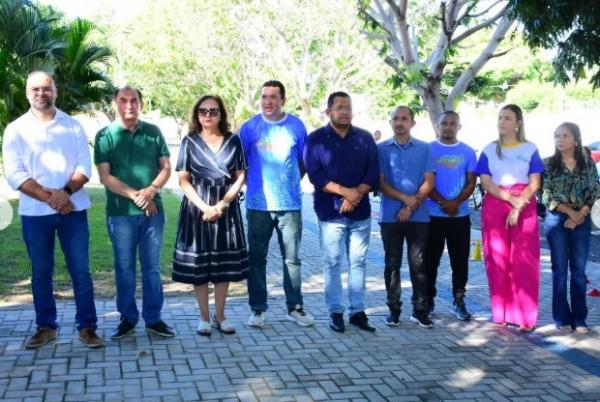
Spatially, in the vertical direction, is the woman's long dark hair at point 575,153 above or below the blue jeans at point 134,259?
above

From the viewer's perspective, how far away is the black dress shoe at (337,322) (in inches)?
235

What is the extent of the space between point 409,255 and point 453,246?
484mm

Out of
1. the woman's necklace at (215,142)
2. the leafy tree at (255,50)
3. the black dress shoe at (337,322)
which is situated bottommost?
the black dress shoe at (337,322)

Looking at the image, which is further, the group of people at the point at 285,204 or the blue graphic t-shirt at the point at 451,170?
the blue graphic t-shirt at the point at 451,170

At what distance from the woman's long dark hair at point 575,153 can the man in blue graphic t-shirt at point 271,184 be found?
221 cm

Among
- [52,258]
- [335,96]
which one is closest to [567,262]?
[335,96]

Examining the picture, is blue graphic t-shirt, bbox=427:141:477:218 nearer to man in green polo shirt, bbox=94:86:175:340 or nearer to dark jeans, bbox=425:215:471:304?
dark jeans, bbox=425:215:471:304

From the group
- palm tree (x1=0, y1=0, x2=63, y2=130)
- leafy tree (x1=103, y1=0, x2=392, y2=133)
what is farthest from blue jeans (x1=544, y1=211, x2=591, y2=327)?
leafy tree (x1=103, y1=0, x2=392, y2=133)

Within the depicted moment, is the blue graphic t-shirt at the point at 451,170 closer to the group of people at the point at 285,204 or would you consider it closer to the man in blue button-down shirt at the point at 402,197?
the group of people at the point at 285,204

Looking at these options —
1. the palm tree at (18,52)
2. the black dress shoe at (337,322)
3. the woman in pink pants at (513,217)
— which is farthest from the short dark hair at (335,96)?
the palm tree at (18,52)

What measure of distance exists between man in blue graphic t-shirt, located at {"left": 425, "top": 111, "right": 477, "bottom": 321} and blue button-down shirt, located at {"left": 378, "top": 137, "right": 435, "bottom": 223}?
0.90 feet

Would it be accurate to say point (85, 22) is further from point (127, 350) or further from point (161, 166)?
point (127, 350)

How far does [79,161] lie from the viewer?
533 centimetres

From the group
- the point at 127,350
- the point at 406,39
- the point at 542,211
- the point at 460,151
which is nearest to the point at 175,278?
the point at 127,350
